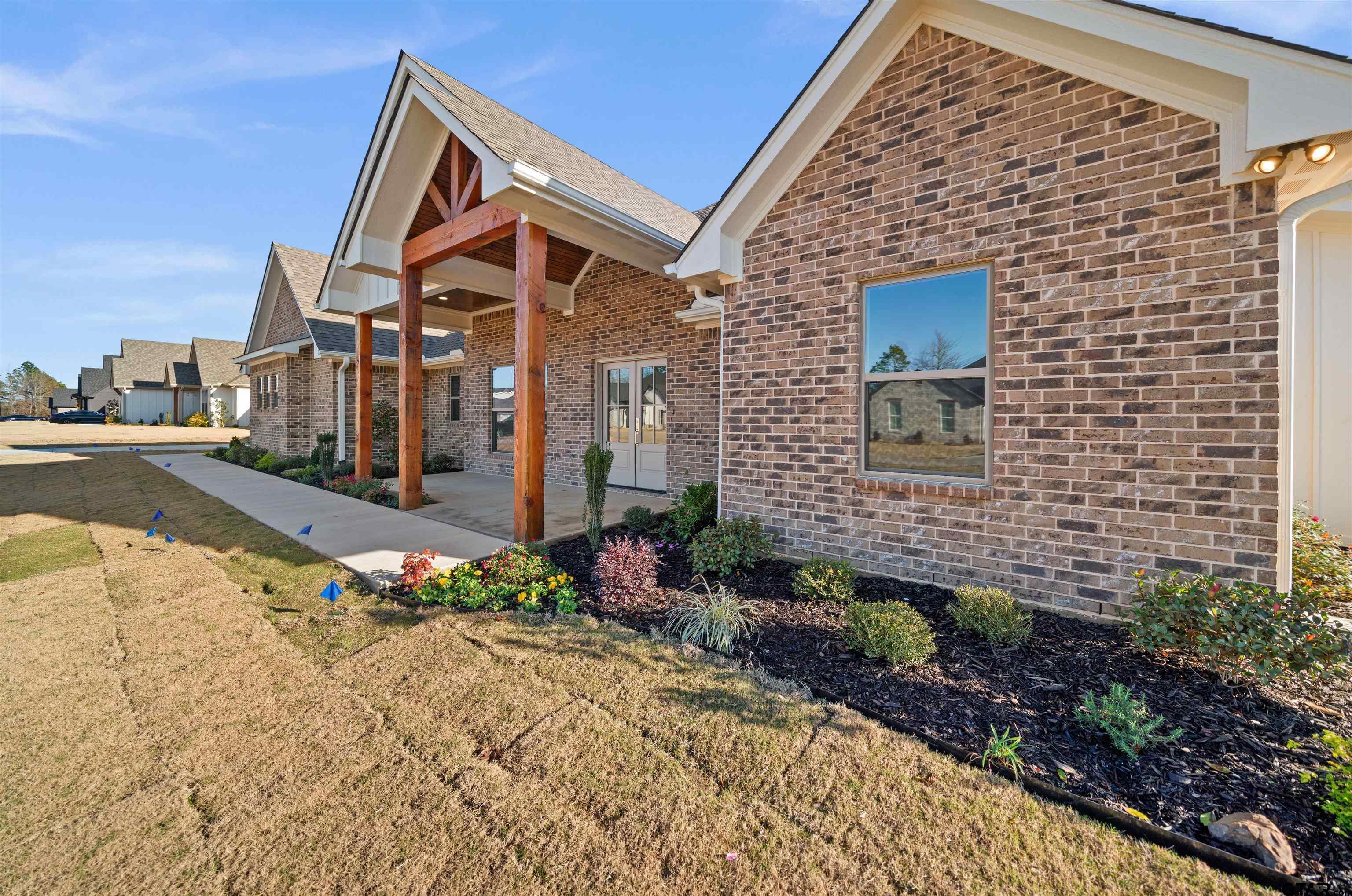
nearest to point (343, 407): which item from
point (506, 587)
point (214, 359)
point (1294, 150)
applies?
point (506, 587)

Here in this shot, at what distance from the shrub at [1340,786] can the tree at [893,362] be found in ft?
10.6

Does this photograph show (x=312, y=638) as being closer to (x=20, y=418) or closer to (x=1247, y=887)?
(x=1247, y=887)

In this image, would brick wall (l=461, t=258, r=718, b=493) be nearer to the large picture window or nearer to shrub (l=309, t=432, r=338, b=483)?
shrub (l=309, t=432, r=338, b=483)

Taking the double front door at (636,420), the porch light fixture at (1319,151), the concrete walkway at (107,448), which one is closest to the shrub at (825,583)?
the porch light fixture at (1319,151)

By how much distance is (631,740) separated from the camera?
2.59 meters

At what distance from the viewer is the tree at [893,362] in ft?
15.4

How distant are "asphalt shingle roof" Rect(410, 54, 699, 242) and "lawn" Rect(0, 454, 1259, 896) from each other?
16.1 feet

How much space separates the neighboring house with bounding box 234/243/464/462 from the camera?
14719mm

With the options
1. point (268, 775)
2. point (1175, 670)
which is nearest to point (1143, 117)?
point (1175, 670)

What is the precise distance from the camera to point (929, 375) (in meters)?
4.55

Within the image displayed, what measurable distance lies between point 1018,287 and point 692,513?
12.6ft

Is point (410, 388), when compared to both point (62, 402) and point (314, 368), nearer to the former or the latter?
point (314, 368)

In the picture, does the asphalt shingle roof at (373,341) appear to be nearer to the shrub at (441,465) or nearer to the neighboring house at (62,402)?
the shrub at (441,465)

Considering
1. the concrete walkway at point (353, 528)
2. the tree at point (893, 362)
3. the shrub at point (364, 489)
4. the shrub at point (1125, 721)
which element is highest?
the tree at point (893, 362)
